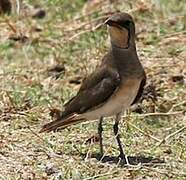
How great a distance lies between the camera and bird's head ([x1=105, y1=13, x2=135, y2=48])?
208 inches

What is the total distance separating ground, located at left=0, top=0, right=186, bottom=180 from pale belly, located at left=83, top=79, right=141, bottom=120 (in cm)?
32

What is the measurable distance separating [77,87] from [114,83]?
202cm

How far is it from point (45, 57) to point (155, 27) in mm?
1249

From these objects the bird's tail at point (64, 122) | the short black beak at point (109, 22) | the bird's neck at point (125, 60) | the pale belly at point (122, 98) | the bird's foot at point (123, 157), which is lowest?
the bird's foot at point (123, 157)

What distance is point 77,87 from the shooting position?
7.27 meters

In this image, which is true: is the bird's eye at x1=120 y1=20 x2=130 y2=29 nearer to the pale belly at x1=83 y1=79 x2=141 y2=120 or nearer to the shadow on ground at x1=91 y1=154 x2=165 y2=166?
the pale belly at x1=83 y1=79 x2=141 y2=120

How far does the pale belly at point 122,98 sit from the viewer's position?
5.25 m

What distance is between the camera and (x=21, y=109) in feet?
21.3

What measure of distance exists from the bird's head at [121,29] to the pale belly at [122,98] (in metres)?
0.27

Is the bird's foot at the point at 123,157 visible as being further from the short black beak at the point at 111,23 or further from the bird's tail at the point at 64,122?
the short black beak at the point at 111,23

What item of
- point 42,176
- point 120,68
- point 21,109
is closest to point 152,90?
point 21,109

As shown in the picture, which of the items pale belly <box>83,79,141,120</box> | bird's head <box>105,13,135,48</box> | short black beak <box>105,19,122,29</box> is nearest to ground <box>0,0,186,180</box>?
pale belly <box>83,79,141,120</box>

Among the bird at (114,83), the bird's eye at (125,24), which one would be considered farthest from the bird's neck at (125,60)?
Result: the bird's eye at (125,24)

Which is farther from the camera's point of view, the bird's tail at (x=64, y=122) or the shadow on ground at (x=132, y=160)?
the bird's tail at (x=64, y=122)
